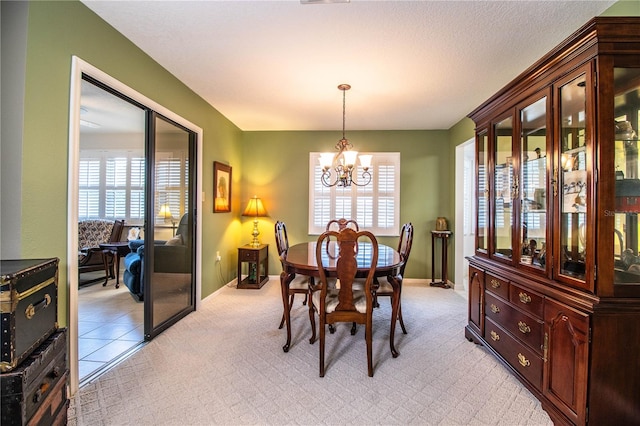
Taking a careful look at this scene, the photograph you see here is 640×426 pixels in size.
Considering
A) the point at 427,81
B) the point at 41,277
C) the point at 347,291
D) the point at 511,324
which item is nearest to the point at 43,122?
the point at 41,277

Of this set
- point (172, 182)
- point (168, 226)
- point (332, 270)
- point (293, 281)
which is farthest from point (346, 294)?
point (172, 182)

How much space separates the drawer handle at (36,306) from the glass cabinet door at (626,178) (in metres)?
2.78

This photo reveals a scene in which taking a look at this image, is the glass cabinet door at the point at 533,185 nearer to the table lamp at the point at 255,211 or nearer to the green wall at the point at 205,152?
the green wall at the point at 205,152

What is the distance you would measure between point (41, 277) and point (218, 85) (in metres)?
2.39

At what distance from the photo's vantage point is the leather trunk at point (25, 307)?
113cm

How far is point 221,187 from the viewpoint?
13.4 ft

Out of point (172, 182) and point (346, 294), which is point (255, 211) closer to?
point (172, 182)

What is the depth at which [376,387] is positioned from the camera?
196cm

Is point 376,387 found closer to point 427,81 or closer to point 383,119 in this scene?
point 427,81

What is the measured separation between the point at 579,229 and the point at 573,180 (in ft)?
0.93

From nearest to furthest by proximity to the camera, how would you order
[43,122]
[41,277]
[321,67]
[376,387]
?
[41,277], [43,122], [376,387], [321,67]

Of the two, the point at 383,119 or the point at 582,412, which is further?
the point at 383,119

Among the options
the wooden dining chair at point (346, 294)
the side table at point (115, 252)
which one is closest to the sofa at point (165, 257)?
the side table at point (115, 252)

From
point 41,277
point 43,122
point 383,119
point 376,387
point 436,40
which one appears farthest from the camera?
point 383,119
